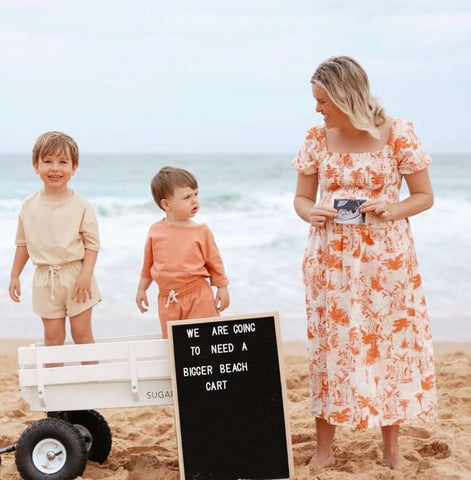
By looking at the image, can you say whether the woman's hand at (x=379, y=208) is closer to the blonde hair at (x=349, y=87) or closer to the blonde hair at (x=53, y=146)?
the blonde hair at (x=349, y=87)

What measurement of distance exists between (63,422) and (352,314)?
145 centimetres

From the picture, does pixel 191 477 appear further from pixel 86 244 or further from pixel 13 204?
pixel 13 204

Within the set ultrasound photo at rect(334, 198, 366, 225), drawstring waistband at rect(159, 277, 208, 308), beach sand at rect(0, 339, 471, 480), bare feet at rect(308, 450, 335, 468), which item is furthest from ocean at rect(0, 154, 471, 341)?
ultrasound photo at rect(334, 198, 366, 225)

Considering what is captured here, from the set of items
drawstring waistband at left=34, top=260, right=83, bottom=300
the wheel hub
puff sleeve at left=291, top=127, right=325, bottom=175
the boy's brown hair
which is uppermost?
puff sleeve at left=291, top=127, right=325, bottom=175

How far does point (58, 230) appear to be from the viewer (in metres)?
4.50

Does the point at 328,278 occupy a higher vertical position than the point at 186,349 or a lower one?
higher

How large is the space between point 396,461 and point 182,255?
1.49m

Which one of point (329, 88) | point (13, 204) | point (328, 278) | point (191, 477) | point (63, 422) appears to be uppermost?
point (13, 204)

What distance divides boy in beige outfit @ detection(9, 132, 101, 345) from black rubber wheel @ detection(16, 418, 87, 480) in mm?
518

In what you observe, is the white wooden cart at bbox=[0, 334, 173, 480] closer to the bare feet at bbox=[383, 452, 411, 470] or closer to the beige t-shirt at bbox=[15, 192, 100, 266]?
the beige t-shirt at bbox=[15, 192, 100, 266]

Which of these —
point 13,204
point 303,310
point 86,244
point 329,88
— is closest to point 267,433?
point 86,244

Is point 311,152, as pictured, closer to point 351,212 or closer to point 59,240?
point 351,212

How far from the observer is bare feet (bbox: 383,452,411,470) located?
458cm

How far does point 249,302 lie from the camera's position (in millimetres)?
10266
